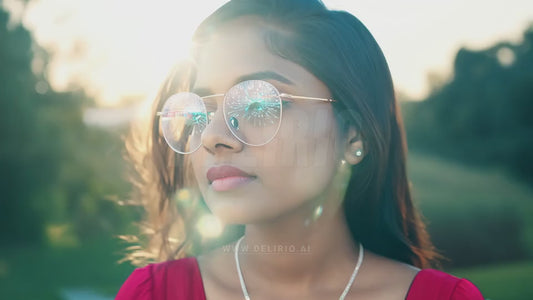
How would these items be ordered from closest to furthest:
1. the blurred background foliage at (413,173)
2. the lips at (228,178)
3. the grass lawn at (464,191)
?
the lips at (228,178), the grass lawn at (464,191), the blurred background foliage at (413,173)

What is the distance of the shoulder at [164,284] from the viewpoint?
7.24 feet

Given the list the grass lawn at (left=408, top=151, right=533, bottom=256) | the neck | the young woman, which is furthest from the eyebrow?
the grass lawn at (left=408, top=151, right=533, bottom=256)

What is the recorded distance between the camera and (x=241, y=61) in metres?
1.95

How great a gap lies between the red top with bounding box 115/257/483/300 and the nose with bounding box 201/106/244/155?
66 centimetres

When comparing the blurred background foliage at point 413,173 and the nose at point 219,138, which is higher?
the nose at point 219,138

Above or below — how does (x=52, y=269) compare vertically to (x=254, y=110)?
below

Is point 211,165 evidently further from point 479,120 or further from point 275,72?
point 479,120

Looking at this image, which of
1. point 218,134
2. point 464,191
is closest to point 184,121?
point 218,134

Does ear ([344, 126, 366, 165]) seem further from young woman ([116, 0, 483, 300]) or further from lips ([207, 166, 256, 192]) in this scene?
lips ([207, 166, 256, 192])

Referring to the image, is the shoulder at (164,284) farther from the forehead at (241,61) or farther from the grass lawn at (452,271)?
the grass lawn at (452,271)

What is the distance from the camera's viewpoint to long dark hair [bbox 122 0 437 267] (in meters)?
2.05

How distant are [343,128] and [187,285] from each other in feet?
3.19

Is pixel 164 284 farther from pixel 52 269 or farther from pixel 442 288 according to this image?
pixel 52 269

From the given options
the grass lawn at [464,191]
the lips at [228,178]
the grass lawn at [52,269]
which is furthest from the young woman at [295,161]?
the grass lawn at [52,269]
